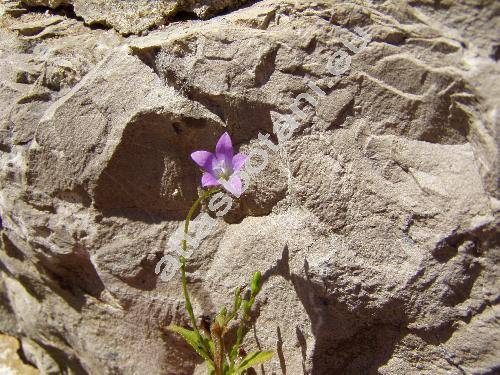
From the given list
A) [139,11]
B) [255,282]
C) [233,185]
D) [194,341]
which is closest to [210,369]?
[194,341]

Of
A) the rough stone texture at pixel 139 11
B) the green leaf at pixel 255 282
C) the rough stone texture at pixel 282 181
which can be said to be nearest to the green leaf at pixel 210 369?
the rough stone texture at pixel 282 181

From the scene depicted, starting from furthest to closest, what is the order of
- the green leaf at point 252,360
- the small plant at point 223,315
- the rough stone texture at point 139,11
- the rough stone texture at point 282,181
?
the rough stone texture at point 139,11 < the green leaf at point 252,360 < the small plant at point 223,315 < the rough stone texture at point 282,181

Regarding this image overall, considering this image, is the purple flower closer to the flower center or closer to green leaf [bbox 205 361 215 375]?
the flower center

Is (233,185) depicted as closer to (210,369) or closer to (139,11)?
(210,369)

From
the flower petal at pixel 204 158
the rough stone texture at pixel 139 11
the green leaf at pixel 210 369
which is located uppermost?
the rough stone texture at pixel 139 11

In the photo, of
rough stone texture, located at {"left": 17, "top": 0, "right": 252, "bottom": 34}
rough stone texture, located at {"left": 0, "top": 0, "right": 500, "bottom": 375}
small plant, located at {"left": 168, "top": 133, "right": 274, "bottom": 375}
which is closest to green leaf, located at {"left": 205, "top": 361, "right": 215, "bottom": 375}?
small plant, located at {"left": 168, "top": 133, "right": 274, "bottom": 375}

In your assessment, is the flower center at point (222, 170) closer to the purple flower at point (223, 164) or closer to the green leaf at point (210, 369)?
the purple flower at point (223, 164)

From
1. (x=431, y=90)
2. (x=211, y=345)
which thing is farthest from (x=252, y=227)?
(x=431, y=90)
